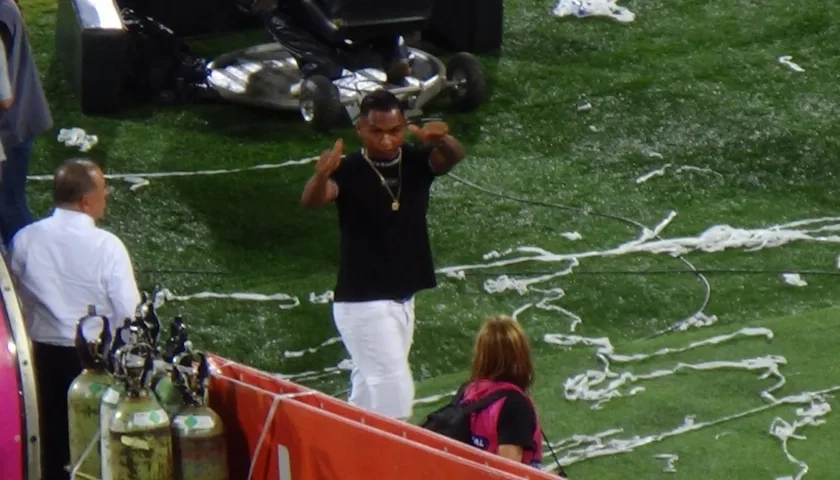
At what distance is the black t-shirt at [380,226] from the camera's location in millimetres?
5832

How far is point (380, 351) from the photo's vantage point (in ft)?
19.3

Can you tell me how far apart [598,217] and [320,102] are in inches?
70.9

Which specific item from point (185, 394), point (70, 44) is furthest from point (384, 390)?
point (70, 44)

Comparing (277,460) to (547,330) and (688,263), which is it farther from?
(688,263)

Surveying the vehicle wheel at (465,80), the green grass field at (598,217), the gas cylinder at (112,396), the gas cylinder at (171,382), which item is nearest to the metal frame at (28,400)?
the gas cylinder at (112,396)

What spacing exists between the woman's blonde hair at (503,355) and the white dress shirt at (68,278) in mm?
1095

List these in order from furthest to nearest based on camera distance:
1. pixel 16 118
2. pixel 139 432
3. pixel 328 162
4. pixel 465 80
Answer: pixel 465 80 < pixel 16 118 < pixel 328 162 < pixel 139 432

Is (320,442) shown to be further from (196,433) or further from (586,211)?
(586,211)

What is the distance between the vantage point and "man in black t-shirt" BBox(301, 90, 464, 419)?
5.82m

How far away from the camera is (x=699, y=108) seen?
10492 mm

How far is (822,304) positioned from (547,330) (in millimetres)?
1430

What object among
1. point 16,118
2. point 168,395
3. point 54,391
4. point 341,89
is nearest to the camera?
point 168,395

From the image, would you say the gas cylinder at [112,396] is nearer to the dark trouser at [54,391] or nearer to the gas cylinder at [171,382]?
the gas cylinder at [171,382]

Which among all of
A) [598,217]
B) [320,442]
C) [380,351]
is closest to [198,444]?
[320,442]
